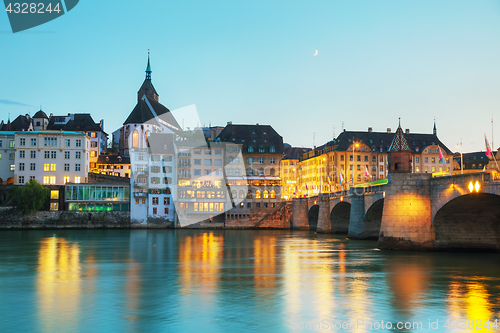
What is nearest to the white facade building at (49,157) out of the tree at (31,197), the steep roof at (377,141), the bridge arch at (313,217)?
the tree at (31,197)

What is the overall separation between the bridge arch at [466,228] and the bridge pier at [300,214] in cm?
5744

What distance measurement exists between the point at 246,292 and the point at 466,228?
27.4 meters

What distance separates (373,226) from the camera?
2680 inches

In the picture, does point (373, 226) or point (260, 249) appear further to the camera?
point (373, 226)

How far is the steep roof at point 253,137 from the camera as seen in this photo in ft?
414

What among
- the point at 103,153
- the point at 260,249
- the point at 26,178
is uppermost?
the point at 103,153

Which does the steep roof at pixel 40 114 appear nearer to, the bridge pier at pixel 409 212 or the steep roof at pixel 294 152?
the steep roof at pixel 294 152

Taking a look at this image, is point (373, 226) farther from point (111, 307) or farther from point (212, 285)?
point (111, 307)

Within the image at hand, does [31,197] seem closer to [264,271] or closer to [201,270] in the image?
[201,270]

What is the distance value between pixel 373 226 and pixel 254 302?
44.4 m

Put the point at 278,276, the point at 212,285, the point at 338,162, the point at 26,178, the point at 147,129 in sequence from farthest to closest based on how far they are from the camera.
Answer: the point at 147,129 → the point at 338,162 → the point at 26,178 → the point at 278,276 → the point at 212,285

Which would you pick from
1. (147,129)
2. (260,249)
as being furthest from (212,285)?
(147,129)

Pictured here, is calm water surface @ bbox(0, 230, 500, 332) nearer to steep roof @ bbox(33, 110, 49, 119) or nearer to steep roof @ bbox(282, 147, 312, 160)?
steep roof @ bbox(33, 110, 49, 119)

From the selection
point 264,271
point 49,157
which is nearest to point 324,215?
point 264,271
